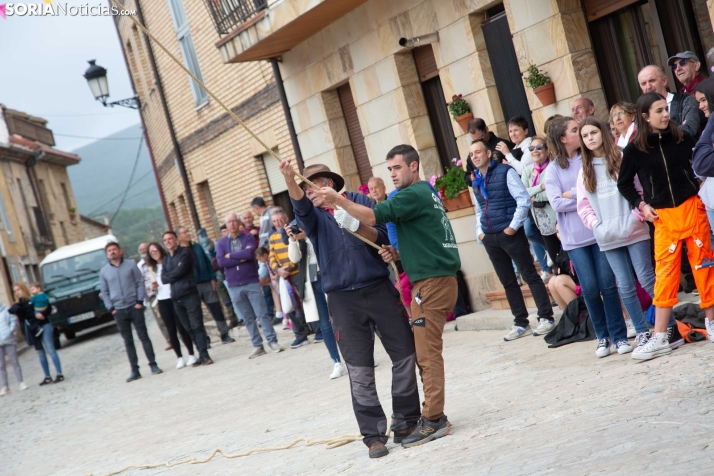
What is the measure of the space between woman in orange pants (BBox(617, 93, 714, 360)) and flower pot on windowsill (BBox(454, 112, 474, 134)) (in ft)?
15.8

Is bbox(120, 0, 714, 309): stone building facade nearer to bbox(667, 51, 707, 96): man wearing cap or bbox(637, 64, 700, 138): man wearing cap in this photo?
bbox(667, 51, 707, 96): man wearing cap

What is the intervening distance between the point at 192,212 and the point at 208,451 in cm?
1520

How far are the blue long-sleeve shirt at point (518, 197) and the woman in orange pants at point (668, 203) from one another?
214 cm

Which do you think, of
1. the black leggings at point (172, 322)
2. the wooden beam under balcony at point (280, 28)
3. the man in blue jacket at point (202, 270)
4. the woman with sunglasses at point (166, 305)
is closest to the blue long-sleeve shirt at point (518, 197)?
the wooden beam under balcony at point (280, 28)

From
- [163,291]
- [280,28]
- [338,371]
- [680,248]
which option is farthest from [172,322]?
[680,248]

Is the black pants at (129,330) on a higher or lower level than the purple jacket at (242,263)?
lower

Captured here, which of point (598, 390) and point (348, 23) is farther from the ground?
point (348, 23)

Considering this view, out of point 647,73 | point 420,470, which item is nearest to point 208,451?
point 420,470

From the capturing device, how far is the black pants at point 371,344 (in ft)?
19.8

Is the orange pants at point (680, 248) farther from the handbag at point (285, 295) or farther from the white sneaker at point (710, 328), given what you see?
the handbag at point (285, 295)

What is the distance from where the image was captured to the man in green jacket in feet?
19.4

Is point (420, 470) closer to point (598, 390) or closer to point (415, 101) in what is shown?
point (598, 390)

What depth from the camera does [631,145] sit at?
6617mm

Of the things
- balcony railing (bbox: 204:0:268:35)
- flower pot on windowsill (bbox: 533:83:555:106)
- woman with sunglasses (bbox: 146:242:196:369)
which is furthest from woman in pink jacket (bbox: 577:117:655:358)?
woman with sunglasses (bbox: 146:242:196:369)
